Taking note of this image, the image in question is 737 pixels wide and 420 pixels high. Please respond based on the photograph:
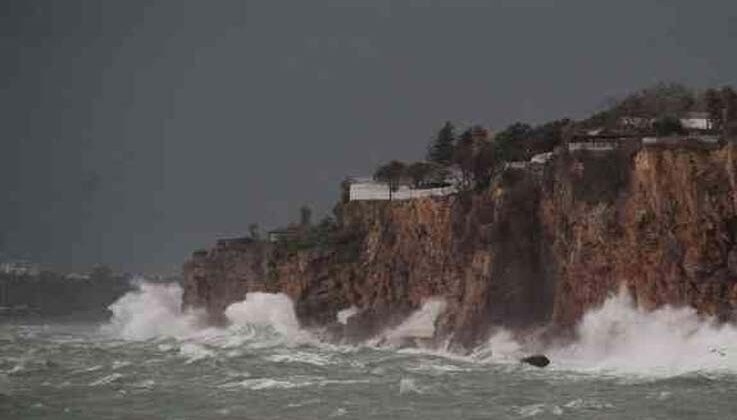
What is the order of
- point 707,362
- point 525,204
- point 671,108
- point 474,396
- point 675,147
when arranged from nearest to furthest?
point 474,396
point 707,362
point 675,147
point 525,204
point 671,108

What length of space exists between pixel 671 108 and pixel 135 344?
42588 millimetres

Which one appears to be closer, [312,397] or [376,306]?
[312,397]

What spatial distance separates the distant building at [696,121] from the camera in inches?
2630

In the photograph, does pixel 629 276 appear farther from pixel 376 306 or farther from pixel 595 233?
pixel 376 306

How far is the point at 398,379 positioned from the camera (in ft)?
162

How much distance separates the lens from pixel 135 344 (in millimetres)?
84250

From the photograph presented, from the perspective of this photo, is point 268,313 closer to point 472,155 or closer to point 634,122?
point 472,155

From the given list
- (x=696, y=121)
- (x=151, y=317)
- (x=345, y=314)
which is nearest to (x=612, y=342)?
(x=696, y=121)

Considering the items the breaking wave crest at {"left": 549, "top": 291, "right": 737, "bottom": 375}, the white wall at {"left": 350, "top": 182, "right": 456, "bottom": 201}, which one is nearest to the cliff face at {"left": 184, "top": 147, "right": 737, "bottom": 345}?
the breaking wave crest at {"left": 549, "top": 291, "right": 737, "bottom": 375}

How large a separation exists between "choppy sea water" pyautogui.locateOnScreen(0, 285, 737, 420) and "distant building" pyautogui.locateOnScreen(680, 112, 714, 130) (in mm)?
15605

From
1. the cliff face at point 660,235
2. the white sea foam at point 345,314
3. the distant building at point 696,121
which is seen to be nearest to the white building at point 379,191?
the white sea foam at point 345,314

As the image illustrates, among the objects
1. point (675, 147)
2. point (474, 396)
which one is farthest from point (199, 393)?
point (675, 147)

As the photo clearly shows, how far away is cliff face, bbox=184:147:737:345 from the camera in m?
53.9

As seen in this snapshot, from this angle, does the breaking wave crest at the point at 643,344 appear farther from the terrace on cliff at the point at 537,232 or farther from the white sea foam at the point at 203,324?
the white sea foam at the point at 203,324
